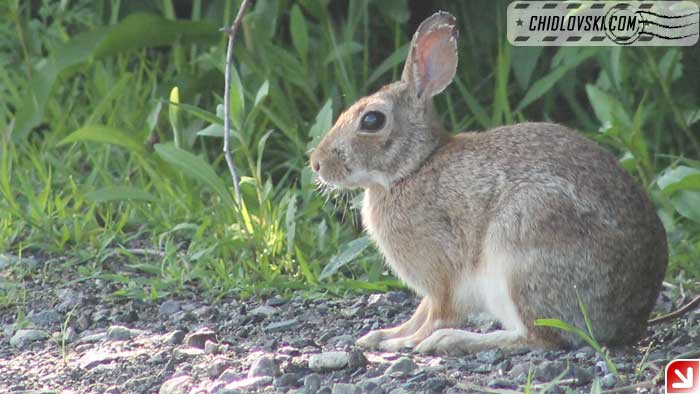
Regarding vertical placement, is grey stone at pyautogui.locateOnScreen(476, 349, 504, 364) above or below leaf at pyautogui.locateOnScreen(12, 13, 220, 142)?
below

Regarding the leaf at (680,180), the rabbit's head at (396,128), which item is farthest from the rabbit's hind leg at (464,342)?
the leaf at (680,180)

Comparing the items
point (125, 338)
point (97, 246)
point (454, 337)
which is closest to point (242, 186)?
point (97, 246)

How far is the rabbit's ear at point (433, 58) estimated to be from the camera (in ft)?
16.9

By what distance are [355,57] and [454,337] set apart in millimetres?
2743

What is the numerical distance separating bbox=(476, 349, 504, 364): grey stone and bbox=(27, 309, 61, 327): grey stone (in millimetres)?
1667

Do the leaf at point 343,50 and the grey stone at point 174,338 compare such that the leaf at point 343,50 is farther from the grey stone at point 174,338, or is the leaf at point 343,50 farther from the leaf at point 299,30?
the grey stone at point 174,338

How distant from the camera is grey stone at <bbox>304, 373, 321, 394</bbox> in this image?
14.1 feet

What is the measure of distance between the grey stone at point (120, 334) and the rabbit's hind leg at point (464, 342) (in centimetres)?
105

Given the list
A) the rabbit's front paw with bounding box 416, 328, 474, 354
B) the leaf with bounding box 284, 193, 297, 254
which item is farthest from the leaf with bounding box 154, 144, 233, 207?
the rabbit's front paw with bounding box 416, 328, 474, 354

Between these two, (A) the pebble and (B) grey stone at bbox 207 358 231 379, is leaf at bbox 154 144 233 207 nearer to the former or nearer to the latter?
(A) the pebble

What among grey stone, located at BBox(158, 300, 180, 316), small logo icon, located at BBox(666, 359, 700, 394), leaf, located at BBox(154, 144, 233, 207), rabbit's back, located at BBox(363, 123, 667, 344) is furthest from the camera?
leaf, located at BBox(154, 144, 233, 207)

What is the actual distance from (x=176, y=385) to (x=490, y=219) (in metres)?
1.20

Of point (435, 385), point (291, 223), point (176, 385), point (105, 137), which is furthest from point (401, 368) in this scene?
point (105, 137)

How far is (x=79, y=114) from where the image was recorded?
712 centimetres
